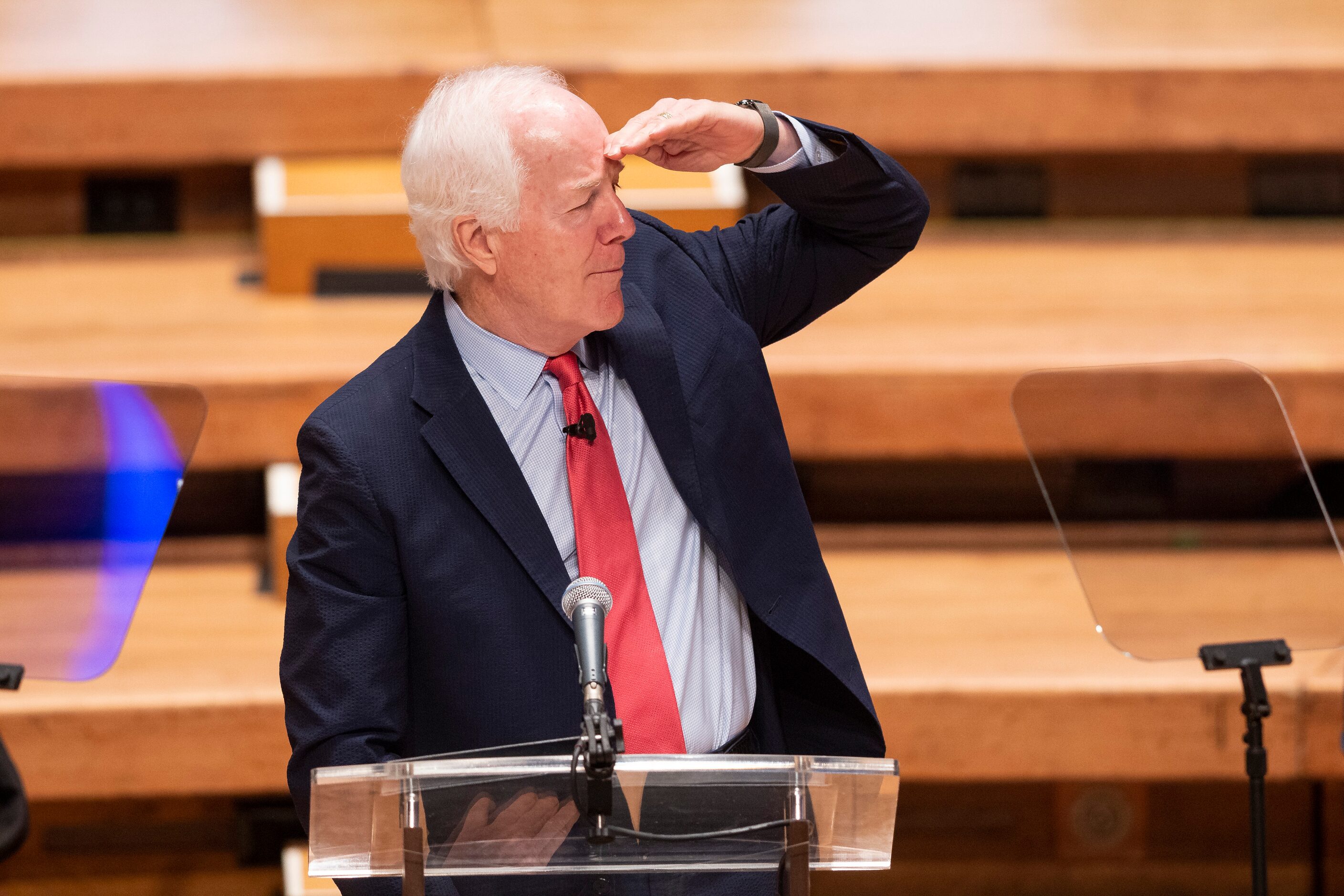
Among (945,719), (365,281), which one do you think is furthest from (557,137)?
(365,281)

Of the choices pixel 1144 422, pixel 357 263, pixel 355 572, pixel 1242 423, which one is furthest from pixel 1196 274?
pixel 355 572

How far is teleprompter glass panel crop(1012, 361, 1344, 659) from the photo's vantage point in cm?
150

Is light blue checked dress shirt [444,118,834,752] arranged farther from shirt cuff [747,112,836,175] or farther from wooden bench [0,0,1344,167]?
wooden bench [0,0,1344,167]

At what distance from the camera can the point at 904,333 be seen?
2279 mm

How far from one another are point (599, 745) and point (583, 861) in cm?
11

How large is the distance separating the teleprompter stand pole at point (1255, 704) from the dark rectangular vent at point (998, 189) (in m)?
1.35

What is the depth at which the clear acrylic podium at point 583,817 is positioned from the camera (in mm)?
921

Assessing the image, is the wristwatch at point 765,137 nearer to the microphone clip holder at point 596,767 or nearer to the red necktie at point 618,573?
the red necktie at point 618,573

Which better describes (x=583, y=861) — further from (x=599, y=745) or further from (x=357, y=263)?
(x=357, y=263)

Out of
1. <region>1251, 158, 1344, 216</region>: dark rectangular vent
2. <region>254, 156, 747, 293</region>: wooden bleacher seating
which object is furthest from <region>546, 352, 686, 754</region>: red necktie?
<region>1251, 158, 1344, 216</region>: dark rectangular vent

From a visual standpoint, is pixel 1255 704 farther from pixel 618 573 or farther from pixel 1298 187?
pixel 1298 187

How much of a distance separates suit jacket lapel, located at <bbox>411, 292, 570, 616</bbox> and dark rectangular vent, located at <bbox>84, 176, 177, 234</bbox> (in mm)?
1695

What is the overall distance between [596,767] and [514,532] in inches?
11.6

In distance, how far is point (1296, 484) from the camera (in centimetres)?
159
